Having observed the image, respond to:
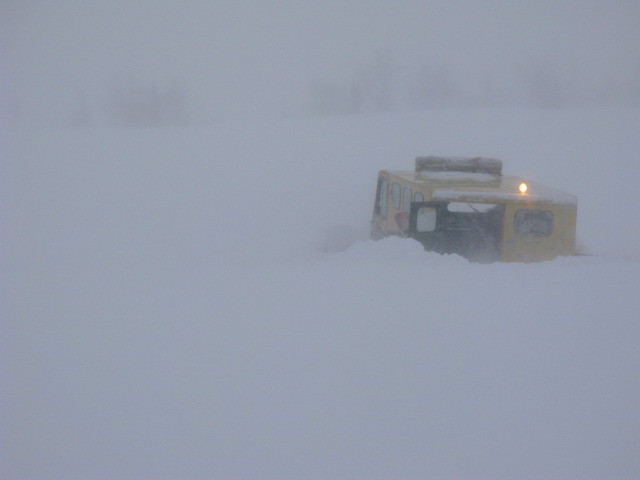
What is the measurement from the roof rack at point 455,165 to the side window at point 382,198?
2.82 feet

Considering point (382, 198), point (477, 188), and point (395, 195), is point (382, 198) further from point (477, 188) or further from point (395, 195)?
point (477, 188)

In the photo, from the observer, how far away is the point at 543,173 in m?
23.4

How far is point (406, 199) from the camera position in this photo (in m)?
9.73

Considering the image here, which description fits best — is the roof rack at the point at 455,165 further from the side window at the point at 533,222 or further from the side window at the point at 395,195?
the side window at the point at 533,222

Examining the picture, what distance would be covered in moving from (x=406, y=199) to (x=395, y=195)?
0.84 m

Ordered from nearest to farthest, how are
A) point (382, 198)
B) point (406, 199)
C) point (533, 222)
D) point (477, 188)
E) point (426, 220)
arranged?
point (426, 220) → point (533, 222) → point (477, 188) → point (406, 199) → point (382, 198)

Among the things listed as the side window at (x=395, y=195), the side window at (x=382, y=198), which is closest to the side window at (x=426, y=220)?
the side window at (x=395, y=195)

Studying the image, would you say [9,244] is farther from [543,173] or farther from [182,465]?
[543,173]

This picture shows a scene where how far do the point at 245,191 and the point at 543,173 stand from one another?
10.3 m

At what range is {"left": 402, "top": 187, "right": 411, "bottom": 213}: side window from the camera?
9.55 meters

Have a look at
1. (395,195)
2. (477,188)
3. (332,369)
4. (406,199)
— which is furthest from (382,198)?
(332,369)

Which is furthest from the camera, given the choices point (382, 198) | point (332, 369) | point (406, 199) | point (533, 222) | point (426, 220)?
point (382, 198)

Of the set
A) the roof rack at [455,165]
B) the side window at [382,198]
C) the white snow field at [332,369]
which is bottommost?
the white snow field at [332,369]

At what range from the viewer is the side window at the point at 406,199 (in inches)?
376
